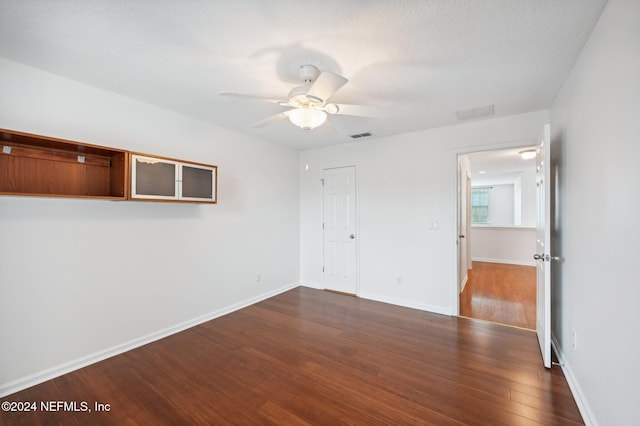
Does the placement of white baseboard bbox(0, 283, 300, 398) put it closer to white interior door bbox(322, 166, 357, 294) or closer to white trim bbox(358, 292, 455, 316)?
white interior door bbox(322, 166, 357, 294)

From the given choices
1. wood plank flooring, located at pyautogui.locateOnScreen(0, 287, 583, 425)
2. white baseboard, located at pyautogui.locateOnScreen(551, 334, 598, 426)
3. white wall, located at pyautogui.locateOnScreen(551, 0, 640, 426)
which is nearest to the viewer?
white wall, located at pyautogui.locateOnScreen(551, 0, 640, 426)

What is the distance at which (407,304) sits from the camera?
3736mm

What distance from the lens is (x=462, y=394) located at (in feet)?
6.37

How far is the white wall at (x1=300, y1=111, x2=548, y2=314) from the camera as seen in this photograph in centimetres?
329

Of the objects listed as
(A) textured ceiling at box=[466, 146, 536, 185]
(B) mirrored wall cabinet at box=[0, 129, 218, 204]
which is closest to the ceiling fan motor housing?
(B) mirrored wall cabinet at box=[0, 129, 218, 204]

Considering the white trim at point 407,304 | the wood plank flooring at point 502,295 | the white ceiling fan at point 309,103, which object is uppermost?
the white ceiling fan at point 309,103

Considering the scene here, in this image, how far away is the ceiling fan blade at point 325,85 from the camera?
5.08 feet

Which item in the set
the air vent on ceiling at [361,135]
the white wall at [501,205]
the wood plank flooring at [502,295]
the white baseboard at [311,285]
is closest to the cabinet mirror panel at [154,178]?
the air vent on ceiling at [361,135]

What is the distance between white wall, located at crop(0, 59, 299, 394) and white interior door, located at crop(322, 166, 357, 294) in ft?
4.28

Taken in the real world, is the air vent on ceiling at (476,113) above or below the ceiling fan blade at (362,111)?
above

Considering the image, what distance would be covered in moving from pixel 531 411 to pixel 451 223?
6.79 ft

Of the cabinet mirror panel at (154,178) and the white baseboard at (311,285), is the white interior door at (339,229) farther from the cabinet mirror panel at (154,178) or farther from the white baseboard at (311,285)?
the cabinet mirror panel at (154,178)

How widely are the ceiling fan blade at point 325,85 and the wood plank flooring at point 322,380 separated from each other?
2.14 meters

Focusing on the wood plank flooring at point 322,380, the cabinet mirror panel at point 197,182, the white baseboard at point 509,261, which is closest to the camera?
the wood plank flooring at point 322,380
